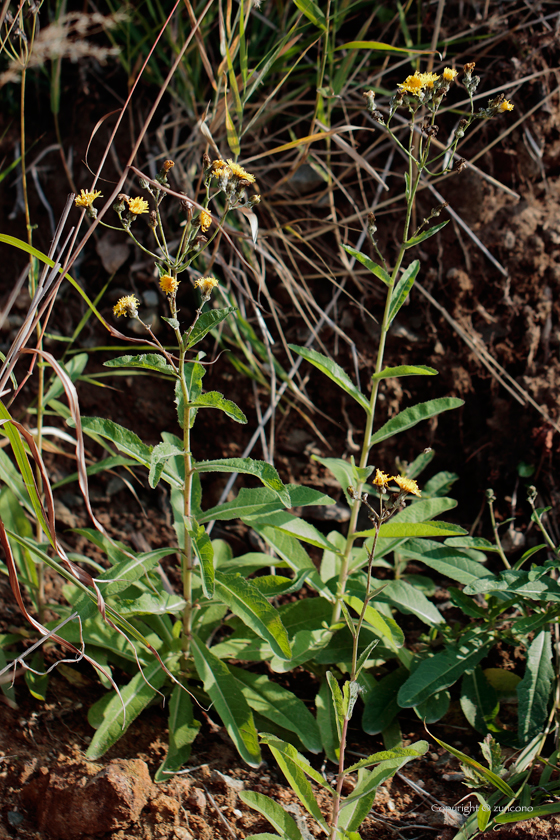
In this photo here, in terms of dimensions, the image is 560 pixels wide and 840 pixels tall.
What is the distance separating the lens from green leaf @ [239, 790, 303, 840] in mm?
1427

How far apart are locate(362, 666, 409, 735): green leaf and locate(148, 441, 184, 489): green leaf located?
95cm

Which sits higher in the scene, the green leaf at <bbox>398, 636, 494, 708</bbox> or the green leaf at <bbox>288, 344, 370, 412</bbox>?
the green leaf at <bbox>288, 344, 370, 412</bbox>

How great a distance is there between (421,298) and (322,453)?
77cm

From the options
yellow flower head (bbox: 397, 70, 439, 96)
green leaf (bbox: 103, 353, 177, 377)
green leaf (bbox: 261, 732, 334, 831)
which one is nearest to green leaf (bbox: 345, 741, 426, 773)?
green leaf (bbox: 261, 732, 334, 831)

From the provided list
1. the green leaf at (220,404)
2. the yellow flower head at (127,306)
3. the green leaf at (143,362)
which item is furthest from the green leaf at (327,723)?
the yellow flower head at (127,306)

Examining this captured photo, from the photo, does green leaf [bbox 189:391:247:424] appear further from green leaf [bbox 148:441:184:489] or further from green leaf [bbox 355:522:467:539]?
green leaf [bbox 355:522:467:539]

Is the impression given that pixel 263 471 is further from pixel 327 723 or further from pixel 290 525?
pixel 327 723

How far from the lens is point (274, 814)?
4.73ft

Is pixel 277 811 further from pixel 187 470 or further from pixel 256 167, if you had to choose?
pixel 256 167

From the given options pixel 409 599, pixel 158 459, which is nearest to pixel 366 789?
pixel 409 599

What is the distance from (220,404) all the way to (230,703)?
32.4 inches

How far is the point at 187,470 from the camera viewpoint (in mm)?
1695

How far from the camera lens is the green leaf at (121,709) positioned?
1645mm

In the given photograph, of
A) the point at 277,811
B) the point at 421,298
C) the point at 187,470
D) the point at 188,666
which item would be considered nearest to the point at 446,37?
the point at 421,298
